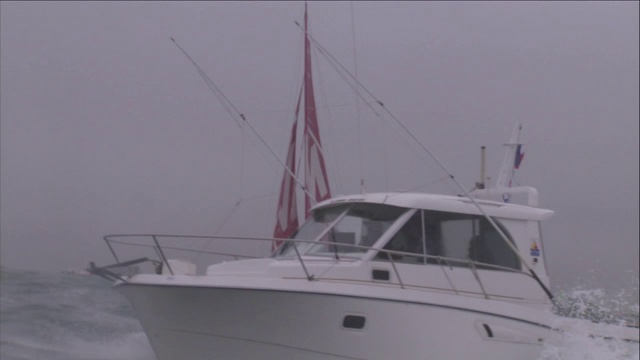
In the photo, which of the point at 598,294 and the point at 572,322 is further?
the point at 598,294

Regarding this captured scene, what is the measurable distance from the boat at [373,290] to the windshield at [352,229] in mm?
13

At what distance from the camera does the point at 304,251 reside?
10.9m

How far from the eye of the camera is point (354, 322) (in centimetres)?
975

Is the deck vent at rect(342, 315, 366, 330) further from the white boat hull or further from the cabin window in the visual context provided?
the cabin window

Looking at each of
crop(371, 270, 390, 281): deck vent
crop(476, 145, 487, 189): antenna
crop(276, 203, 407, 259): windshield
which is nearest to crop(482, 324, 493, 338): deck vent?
crop(371, 270, 390, 281): deck vent

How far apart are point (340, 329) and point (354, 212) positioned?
67.3 inches

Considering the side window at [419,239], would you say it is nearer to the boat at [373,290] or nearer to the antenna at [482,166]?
the boat at [373,290]

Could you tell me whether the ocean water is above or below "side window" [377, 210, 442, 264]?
below

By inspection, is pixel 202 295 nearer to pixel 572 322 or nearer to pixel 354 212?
pixel 354 212

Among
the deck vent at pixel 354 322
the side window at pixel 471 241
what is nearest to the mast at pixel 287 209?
the side window at pixel 471 241

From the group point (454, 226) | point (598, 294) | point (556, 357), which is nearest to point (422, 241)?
point (454, 226)

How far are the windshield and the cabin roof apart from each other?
0.08 m

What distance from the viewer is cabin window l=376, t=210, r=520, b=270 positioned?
34.9ft

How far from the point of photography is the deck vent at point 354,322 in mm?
9733
